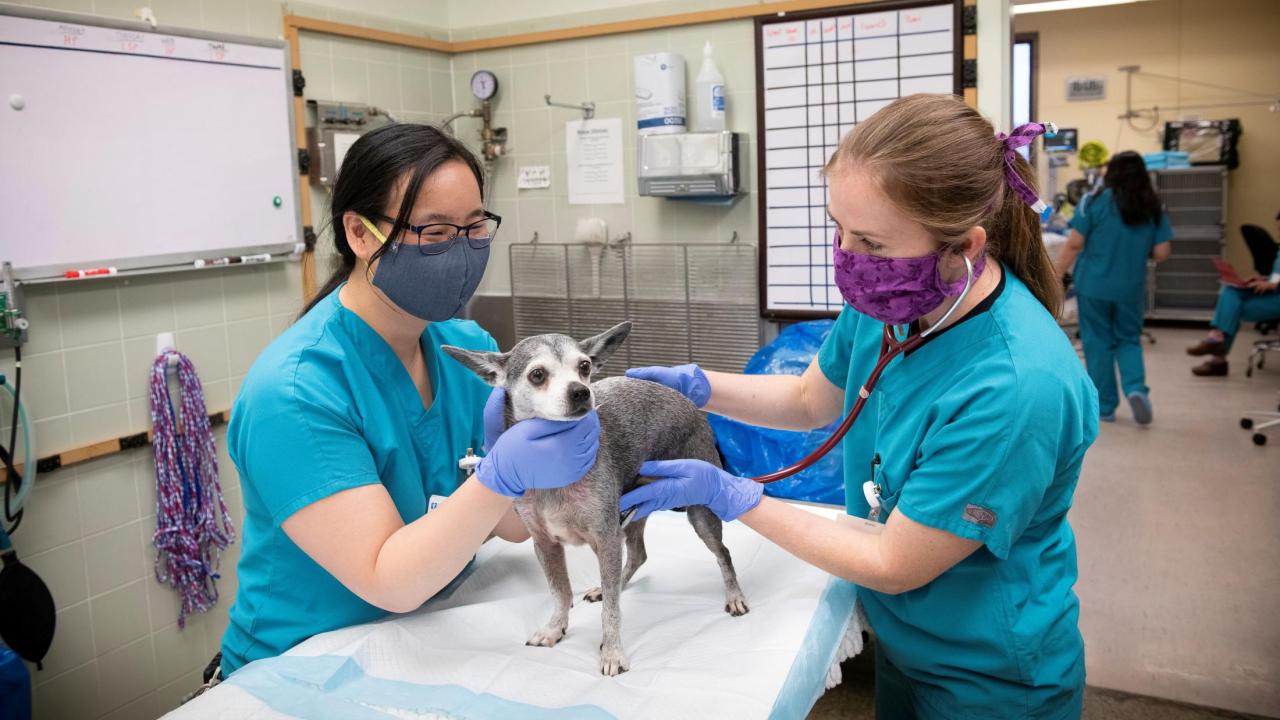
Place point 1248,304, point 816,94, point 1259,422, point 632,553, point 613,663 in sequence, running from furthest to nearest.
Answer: point 1248,304 → point 1259,422 → point 816,94 → point 632,553 → point 613,663

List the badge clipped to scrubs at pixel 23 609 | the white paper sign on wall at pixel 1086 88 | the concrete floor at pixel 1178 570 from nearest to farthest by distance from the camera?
the badge clipped to scrubs at pixel 23 609
the concrete floor at pixel 1178 570
the white paper sign on wall at pixel 1086 88

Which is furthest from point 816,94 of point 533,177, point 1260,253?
point 1260,253

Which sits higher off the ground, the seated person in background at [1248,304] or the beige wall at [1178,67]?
the beige wall at [1178,67]

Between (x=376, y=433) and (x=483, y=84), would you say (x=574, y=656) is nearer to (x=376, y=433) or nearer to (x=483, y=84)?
(x=376, y=433)

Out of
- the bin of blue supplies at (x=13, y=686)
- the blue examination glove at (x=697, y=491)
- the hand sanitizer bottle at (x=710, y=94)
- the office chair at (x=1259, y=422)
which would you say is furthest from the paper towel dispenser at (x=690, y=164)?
the office chair at (x=1259, y=422)

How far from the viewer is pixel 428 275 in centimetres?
146

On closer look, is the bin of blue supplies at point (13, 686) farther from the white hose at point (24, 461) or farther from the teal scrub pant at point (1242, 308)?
the teal scrub pant at point (1242, 308)

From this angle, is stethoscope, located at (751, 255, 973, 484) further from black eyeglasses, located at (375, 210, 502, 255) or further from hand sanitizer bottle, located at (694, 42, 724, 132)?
hand sanitizer bottle, located at (694, 42, 724, 132)

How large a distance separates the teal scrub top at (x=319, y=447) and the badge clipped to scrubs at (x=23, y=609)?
1.13 m

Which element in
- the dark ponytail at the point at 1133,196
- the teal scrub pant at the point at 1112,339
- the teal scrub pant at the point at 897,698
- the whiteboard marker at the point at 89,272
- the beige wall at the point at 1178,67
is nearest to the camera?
the teal scrub pant at the point at 897,698

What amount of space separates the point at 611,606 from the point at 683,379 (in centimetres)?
50

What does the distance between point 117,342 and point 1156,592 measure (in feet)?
12.1

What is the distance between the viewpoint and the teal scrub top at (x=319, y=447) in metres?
1.32

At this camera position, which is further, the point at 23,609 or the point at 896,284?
the point at 23,609
